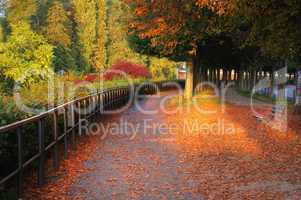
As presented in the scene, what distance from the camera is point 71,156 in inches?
444

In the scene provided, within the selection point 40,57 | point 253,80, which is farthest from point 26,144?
point 253,80

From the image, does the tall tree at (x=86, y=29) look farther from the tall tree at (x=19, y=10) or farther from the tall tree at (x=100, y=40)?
the tall tree at (x=19, y=10)

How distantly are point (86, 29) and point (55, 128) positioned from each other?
2675 inches

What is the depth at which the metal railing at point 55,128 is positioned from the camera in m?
6.84

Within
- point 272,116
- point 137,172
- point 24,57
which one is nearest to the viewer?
point 137,172

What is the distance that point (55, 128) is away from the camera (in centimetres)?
970

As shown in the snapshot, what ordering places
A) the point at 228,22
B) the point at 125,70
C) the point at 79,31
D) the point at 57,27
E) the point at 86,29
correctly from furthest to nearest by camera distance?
the point at 79,31 < the point at 86,29 < the point at 57,27 < the point at 125,70 < the point at 228,22

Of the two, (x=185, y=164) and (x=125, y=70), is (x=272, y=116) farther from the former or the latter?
(x=125, y=70)

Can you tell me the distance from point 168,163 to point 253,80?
106 ft

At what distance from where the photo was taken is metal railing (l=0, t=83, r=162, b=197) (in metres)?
6.84

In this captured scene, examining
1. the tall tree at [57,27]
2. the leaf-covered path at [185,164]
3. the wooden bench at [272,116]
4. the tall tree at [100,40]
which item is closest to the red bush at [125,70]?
the tall tree at [57,27]

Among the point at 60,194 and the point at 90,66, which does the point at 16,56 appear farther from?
the point at 90,66

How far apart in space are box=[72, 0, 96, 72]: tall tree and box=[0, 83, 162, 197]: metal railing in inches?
2046

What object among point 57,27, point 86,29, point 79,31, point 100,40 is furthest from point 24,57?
point 79,31
